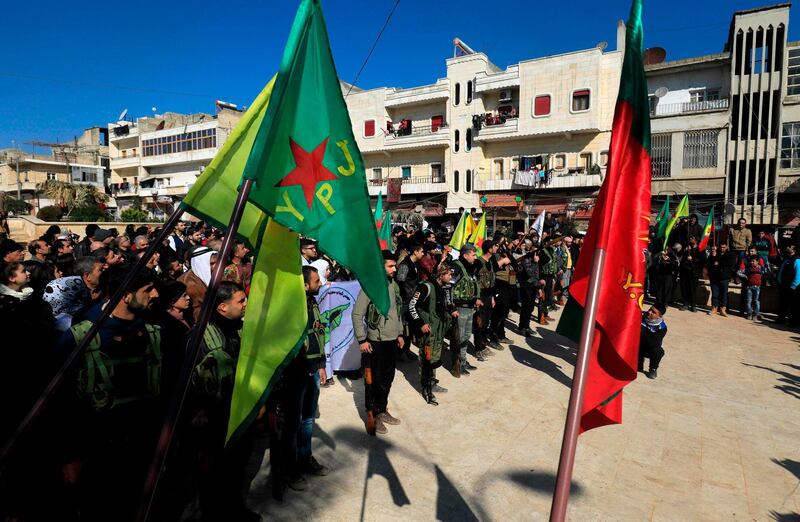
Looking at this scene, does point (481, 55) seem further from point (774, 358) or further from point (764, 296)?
point (774, 358)

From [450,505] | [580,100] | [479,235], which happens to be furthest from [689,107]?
[450,505]

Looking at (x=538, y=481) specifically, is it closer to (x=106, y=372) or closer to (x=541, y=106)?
(x=106, y=372)

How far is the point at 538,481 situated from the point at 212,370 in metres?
2.89

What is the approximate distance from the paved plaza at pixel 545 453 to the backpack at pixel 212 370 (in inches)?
48.9

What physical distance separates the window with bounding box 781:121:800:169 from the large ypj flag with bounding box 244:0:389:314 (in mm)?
30328

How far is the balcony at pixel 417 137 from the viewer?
115ft

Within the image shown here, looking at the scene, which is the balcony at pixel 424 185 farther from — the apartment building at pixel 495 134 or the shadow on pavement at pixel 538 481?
the shadow on pavement at pixel 538 481

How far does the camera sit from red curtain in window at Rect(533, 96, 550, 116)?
31.1 metres

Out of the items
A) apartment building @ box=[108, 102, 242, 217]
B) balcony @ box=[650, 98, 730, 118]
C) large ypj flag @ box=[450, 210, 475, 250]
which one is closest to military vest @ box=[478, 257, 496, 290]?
large ypj flag @ box=[450, 210, 475, 250]

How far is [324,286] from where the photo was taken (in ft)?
21.1

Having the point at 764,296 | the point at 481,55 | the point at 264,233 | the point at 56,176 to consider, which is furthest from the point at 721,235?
the point at 56,176

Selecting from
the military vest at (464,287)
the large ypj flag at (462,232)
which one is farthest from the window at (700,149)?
the military vest at (464,287)

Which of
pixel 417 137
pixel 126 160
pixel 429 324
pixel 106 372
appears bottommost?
pixel 429 324

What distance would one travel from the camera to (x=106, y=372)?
2729 millimetres
